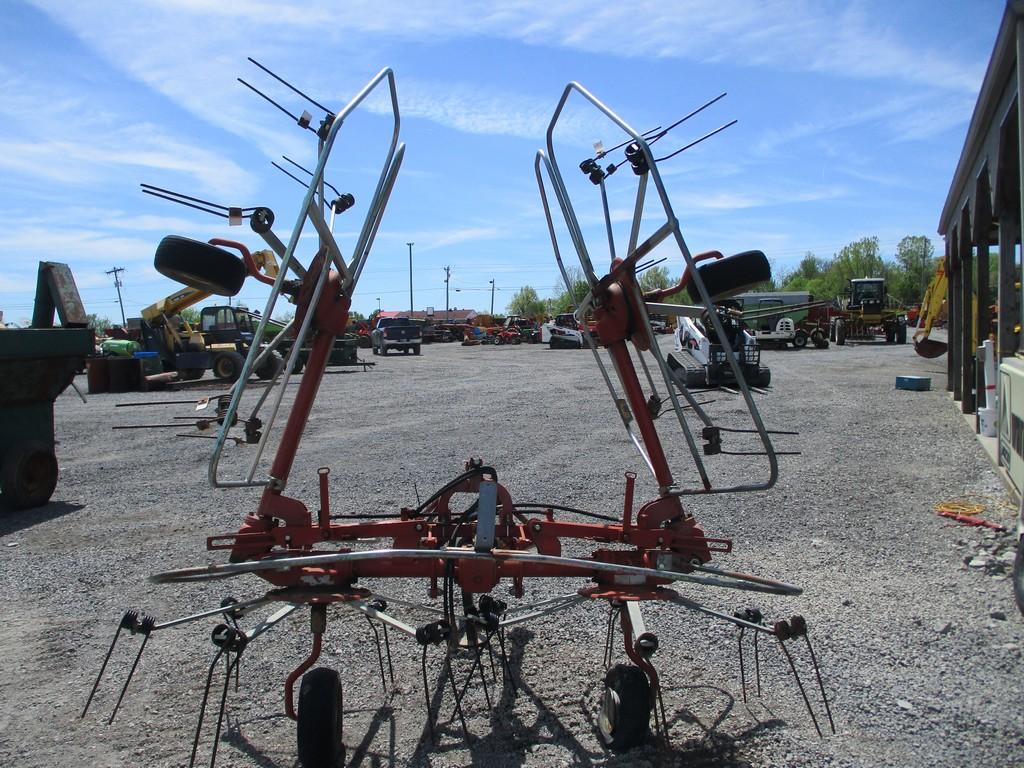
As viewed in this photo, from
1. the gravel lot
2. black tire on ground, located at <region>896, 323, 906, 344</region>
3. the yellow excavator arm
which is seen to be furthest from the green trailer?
black tire on ground, located at <region>896, 323, 906, 344</region>

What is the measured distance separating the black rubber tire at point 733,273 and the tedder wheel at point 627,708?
149 centimetres

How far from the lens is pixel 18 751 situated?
11.1ft

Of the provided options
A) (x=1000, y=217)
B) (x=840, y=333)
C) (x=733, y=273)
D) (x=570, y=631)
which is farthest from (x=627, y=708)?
(x=840, y=333)

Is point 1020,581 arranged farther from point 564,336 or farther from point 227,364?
point 564,336

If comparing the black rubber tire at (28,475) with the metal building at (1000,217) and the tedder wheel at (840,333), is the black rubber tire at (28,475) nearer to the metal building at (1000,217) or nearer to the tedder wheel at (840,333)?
the metal building at (1000,217)

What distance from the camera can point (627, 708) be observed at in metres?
3.18

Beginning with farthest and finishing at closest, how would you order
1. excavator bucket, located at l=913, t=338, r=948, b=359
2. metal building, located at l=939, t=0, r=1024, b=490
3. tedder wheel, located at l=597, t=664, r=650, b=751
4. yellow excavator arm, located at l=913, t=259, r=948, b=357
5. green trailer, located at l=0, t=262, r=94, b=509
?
excavator bucket, located at l=913, t=338, r=948, b=359 → yellow excavator arm, located at l=913, t=259, r=948, b=357 → green trailer, located at l=0, t=262, r=94, b=509 → metal building, located at l=939, t=0, r=1024, b=490 → tedder wheel, located at l=597, t=664, r=650, b=751

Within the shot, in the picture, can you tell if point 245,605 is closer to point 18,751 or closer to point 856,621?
point 18,751

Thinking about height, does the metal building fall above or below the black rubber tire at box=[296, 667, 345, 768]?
above

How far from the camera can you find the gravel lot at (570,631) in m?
3.40

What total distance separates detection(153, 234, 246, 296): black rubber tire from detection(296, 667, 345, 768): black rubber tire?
1.52m

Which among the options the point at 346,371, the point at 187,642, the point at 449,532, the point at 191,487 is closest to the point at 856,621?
the point at 449,532

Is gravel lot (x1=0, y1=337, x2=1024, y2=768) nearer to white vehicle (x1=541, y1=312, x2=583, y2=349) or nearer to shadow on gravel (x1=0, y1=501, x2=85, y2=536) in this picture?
shadow on gravel (x1=0, y1=501, x2=85, y2=536)

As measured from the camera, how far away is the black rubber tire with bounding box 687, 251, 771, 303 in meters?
3.35
